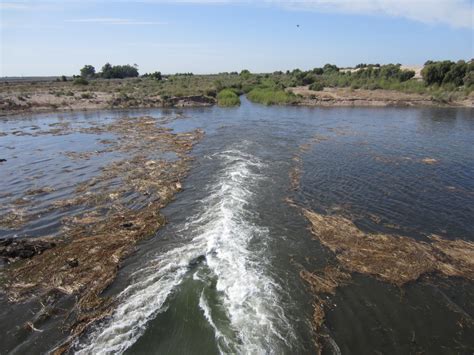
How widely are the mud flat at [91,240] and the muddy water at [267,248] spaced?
0.59 meters

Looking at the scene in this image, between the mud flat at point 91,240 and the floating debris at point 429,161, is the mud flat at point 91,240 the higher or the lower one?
the higher one

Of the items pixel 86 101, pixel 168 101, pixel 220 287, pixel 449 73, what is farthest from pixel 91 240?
pixel 449 73

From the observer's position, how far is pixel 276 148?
95.7 ft

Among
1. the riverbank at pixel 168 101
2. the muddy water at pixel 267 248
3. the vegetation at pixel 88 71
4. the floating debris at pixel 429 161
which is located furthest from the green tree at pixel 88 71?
the floating debris at pixel 429 161

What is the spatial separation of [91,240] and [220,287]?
254 inches

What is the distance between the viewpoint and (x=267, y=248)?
12.9 metres

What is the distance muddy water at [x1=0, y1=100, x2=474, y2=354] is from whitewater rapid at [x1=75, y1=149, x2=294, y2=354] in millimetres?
43

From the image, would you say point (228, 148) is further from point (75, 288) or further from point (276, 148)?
point (75, 288)

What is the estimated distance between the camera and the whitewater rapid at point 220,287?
8.69 m

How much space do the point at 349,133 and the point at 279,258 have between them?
2750 cm

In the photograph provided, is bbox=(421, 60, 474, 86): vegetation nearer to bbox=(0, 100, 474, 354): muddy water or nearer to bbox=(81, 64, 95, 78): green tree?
bbox=(0, 100, 474, 354): muddy water

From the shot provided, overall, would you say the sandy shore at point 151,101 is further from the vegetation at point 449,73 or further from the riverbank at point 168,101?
the vegetation at point 449,73

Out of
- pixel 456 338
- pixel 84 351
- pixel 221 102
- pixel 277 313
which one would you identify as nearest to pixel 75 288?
pixel 84 351

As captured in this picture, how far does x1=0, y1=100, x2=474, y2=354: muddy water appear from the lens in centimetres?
887
